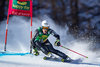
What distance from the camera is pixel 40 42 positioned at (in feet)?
16.3

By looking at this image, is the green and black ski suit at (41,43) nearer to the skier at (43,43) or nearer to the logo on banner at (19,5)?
the skier at (43,43)

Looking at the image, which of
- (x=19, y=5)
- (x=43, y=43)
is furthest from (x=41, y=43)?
(x=19, y=5)

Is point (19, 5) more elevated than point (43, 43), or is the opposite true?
point (19, 5)

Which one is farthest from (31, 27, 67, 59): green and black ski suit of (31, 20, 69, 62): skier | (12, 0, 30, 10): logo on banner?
(12, 0, 30, 10): logo on banner

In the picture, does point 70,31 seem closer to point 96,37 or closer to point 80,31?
point 80,31

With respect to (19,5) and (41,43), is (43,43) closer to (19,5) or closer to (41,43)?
(41,43)

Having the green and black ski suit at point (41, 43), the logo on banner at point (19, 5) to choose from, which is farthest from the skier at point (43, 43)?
the logo on banner at point (19, 5)

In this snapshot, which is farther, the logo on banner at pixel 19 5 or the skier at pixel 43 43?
the logo on banner at pixel 19 5

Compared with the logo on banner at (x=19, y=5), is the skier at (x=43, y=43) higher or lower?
lower

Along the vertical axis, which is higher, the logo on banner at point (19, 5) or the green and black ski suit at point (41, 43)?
the logo on banner at point (19, 5)

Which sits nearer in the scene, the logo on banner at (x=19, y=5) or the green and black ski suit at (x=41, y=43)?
the green and black ski suit at (x=41, y=43)

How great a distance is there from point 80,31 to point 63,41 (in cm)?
200

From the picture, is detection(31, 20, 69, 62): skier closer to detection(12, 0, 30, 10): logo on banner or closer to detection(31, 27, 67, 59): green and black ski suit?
detection(31, 27, 67, 59): green and black ski suit

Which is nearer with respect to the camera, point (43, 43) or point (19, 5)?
point (43, 43)
